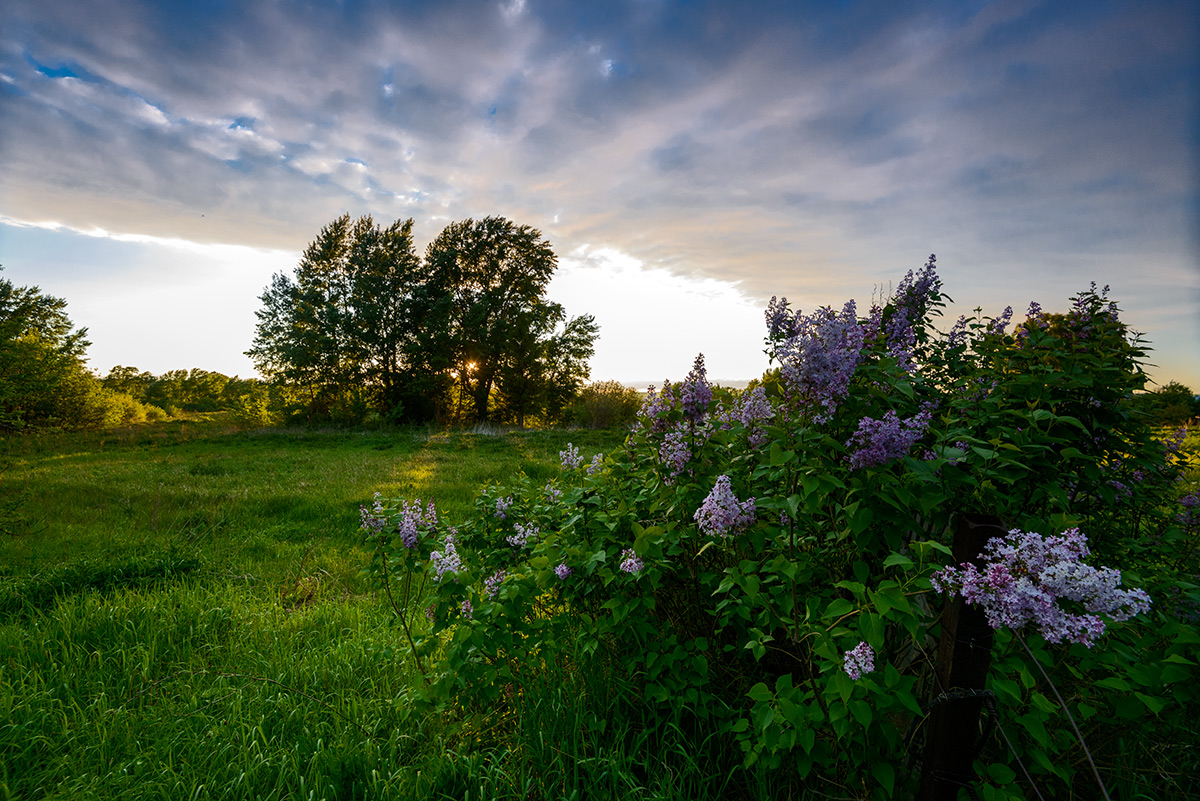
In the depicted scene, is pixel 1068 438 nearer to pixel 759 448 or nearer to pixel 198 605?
pixel 759 448

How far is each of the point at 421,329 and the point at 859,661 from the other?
3028 cm

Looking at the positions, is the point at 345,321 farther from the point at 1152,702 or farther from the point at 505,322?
the point at 1152,702

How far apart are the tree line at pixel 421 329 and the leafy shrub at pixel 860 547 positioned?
27.4m

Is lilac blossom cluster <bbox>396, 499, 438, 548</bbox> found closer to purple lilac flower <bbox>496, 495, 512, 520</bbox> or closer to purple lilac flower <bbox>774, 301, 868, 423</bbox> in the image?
purple lilac flower <bbox>496, 495, 512, 520</bbox>

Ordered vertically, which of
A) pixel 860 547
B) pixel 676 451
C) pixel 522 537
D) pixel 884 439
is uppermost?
pixel 884 439

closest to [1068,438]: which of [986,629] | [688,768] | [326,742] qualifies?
[986,629]

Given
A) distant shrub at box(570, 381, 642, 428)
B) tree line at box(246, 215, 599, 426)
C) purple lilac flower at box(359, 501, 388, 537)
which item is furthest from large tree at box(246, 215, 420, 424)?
purple lilac flower at box(359, 501, 388, 537)

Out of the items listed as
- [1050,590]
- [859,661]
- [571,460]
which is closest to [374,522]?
[571,460]

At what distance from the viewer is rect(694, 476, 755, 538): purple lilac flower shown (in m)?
1.98

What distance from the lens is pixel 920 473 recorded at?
1667 millimetres

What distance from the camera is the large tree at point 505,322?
2964cm

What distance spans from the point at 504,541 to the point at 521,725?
3.62 ft

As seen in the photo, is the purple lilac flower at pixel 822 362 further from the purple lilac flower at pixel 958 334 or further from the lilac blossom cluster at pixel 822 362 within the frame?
the purple lilac flower at pixel 958 334

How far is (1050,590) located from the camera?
1433 millimetres
